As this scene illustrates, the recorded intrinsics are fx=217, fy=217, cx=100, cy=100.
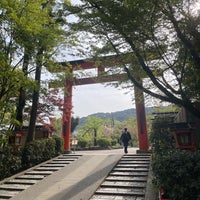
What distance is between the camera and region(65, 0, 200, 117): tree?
4.62 m

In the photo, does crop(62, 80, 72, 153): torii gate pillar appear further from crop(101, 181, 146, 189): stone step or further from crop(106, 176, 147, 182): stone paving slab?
crop(101, 181, 146, 189): stone step

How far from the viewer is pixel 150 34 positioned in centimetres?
511

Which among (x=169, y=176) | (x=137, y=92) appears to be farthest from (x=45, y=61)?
(x=169, y=176)

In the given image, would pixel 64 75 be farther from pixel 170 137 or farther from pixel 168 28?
pixel 168 28

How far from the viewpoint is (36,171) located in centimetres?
942

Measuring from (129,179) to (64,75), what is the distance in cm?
604

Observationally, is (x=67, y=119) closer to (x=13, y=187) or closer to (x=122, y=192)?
(x=13, y=187)

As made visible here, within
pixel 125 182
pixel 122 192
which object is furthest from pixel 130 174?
pixel 122 192

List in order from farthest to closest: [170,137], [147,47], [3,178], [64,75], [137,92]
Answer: [64,75] < [170,137] < [3,178] < [137,92] < [147,47]

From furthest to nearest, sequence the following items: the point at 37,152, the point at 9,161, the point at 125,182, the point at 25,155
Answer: the point at 37,152 < the point at 25,155 < the point at 9,161 < the point at 125,182

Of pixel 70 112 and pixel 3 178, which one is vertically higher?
pixel 70 112

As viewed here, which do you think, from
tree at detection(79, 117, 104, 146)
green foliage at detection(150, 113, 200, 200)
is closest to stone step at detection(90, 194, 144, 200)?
green foliage at detection(150, 113, 200, 200)

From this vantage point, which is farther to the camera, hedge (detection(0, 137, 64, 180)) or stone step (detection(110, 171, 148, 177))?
hedge (detection(0, 137, 64, 180))

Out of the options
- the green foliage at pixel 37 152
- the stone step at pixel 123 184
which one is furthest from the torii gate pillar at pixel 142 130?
the stone step at pixel 123 184
